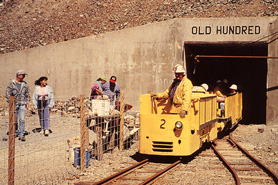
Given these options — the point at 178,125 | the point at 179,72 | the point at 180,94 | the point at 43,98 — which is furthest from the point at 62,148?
the point at 179,72

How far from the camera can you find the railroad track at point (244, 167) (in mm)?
8617

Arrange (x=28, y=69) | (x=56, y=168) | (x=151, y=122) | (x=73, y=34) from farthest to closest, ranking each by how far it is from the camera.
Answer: (x=73, y=34), (x=28, y=69), (x=151, y=122), (x=56, y=168)

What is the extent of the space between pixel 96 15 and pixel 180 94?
2937cm

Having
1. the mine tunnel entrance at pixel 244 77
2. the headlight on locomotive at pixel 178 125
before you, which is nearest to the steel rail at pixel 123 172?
the headlight on locomotive at pixel 178 125

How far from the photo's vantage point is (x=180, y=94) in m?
10.5

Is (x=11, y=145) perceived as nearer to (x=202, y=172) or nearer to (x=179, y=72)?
(x=202, y=172)

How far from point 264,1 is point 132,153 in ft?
92.3

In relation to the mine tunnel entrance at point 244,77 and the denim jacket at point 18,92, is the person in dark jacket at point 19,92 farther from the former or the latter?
the mine tunnel entrance at point 244,77

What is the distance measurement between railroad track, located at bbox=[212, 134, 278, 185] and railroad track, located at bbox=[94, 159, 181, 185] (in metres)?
1.58

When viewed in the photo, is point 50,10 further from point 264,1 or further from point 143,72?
point 143,72

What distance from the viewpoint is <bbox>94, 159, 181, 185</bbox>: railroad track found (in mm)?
8383

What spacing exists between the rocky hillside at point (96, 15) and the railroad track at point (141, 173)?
80.4 feet

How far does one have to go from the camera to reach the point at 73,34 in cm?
3447

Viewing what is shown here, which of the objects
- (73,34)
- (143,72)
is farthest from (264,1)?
(143,72)
